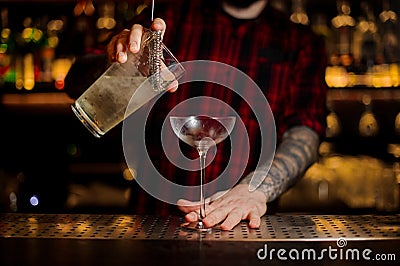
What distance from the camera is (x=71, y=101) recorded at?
3.95 metres

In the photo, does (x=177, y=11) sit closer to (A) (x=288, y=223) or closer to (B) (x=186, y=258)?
(A) (x=288, y=223)

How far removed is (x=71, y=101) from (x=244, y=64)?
5.15 feet

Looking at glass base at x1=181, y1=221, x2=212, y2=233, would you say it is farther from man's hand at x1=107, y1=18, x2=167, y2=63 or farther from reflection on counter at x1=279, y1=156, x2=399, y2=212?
reflection on counter at x1=279, y1=156, x2=399, y2=212

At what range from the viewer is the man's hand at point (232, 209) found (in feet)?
6.03

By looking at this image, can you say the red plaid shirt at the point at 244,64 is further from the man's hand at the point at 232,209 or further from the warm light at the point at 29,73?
the warm light at the point at 29,73

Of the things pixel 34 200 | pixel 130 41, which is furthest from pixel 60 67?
pixel 130 41

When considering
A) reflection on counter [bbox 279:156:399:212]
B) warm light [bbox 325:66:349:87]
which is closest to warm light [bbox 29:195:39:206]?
reflection on counter [bbox 279:156:399:212]

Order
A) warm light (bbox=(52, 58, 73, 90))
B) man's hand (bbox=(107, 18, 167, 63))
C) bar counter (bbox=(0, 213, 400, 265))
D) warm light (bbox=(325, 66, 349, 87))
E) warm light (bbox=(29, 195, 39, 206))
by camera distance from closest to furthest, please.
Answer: bar counter (bbox=(0, 213, 400, 265)) < man's hand (bbox=(107, 18, 167, 63)) < warm light (bbox=(29, 195, 39, 206)) < warm light (bbox=(325, 66, 349, 87)) < warm light (bbox=(52, 58, 73, 90))

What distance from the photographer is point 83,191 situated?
382cm

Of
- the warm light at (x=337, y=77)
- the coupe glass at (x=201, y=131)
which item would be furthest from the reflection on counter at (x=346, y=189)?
the coupe glass at (x=201, y=131)

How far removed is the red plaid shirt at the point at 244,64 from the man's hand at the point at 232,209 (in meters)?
0.50

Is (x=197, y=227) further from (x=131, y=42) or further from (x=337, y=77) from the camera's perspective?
(x=337, y=77)

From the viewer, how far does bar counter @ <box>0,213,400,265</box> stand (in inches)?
60.1

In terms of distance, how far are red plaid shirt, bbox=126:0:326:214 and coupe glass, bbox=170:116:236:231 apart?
684mm
